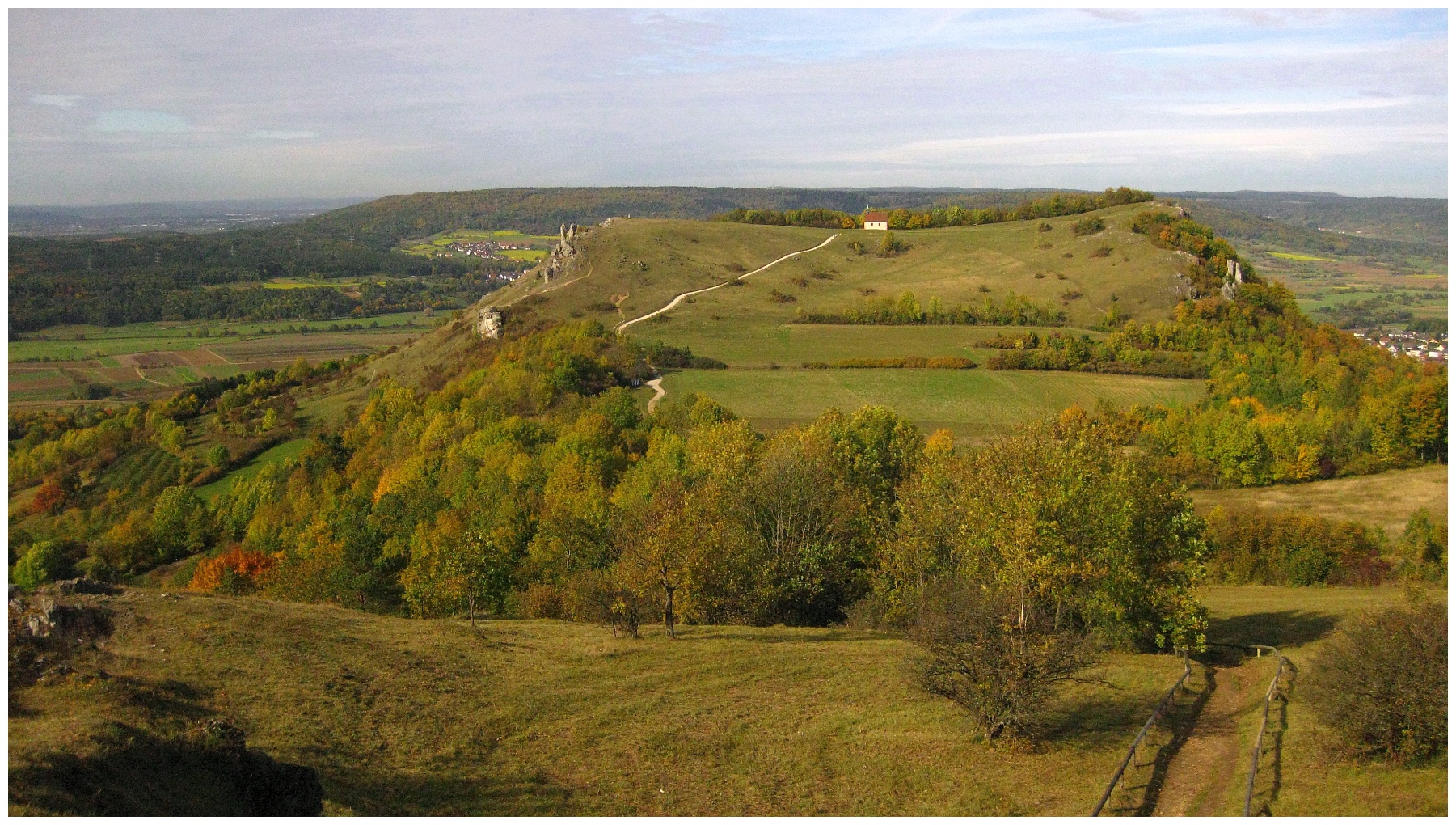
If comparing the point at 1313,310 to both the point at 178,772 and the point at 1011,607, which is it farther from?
the point at 178,772

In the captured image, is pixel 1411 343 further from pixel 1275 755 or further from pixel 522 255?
pixel 522 255

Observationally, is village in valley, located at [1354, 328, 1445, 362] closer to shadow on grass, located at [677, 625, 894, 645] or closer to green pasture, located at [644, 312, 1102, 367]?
green pasture, located at [644, 312, 1102, 367]

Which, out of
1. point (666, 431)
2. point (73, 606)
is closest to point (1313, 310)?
point (666, 431)

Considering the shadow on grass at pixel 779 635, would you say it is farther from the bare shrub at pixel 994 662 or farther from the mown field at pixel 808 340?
the mown field at pixel 808 340

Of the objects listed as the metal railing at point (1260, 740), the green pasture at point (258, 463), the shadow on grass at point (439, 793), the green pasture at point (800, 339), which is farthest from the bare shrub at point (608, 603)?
the green pasture at point (800, 339)

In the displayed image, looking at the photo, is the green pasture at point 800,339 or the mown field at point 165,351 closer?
the green pasture at point 800,339

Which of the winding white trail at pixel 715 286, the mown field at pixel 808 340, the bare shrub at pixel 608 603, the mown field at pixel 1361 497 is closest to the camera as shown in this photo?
the bare shrub at pixel 608 603

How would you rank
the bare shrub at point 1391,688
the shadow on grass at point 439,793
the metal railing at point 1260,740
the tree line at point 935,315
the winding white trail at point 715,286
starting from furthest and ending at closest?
the tree line at point 935,315 → the winding white trail at point 715,286 → the bare shrub at point 1391,688 → the metal railing at point 1260,740 → the shadow on grass at point 439,793
